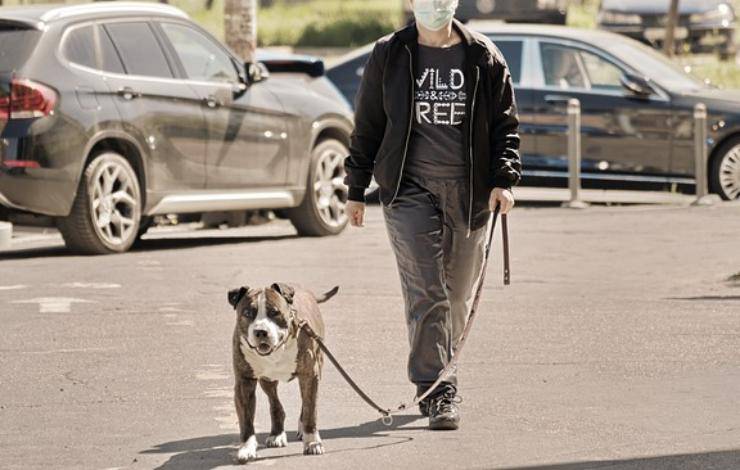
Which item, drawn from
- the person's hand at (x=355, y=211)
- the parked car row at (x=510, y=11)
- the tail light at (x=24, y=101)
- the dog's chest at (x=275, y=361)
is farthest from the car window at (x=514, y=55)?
the dog's chest at (x=275, y=361)

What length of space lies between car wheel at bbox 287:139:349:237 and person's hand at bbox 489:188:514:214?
314 inches

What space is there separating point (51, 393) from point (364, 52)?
1149 centimetres

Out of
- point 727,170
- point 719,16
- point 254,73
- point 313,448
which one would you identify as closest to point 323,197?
point 254,73

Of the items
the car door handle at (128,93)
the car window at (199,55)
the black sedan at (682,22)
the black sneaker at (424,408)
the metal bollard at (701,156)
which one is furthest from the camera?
the black sedan at (682,22)

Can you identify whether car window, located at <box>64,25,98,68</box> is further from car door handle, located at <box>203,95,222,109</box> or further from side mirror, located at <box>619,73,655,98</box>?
side mirror, located at <box>619,73,655,98</box>

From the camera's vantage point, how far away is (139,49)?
14.6m

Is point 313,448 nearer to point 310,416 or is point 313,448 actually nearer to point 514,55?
point 310,416

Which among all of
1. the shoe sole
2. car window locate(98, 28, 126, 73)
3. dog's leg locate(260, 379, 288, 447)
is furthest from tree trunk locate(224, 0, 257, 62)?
dog's leg locate(260, 379, 288, 447)

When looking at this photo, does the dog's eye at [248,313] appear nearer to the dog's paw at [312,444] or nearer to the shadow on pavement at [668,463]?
the dog's paw at [312,444]

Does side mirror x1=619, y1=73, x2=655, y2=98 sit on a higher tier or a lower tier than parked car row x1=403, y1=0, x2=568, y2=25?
lower

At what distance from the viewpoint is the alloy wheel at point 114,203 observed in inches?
548

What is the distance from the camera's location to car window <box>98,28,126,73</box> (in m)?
14.2

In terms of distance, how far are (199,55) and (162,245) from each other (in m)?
1.52

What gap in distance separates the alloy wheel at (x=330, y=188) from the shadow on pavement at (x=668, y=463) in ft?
29.5
